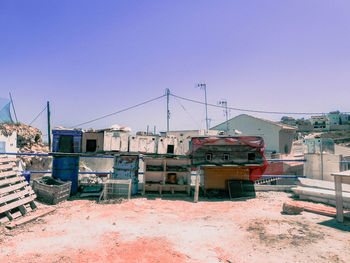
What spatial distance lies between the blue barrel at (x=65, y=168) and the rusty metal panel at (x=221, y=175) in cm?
513

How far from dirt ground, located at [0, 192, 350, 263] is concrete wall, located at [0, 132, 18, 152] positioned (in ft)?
43.2

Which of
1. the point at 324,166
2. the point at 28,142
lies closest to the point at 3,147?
the point at 28,142

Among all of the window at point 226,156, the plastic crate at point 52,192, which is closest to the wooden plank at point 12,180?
the plastic crate at point 52,192

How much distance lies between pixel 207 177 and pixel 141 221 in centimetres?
390

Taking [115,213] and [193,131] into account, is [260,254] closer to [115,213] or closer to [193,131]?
[115,213]

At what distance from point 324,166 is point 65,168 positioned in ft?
33.2

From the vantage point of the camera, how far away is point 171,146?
29.7 feet

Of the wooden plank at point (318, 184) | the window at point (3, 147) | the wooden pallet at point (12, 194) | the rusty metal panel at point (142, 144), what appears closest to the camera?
the wooden pallet at point (12, 194)

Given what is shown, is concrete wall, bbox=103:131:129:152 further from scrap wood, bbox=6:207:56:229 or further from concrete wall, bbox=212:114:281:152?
concrete wall, bbox=212:114:281:152

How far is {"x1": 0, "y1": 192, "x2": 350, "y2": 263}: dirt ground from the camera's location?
3.96 m

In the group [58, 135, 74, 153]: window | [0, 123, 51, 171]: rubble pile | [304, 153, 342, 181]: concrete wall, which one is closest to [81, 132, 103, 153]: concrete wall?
[58, 135, 74, 153]: window

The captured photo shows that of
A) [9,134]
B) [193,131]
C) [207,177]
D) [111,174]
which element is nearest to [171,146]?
[207,177]

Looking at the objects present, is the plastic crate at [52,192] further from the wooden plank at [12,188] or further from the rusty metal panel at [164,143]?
the rusty metal panel at [164,143]

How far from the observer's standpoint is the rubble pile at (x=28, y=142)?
17.7 metres
